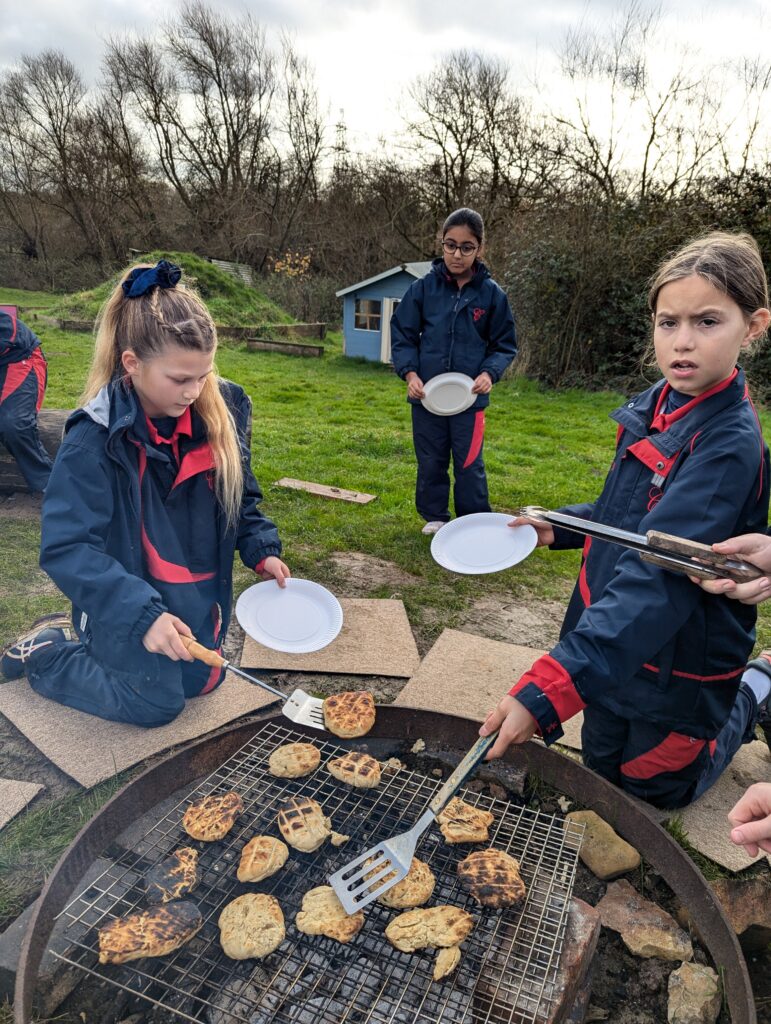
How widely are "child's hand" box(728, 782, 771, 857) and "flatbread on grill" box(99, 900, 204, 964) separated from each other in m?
1.25

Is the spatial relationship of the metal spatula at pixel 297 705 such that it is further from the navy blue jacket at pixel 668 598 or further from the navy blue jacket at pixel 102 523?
the navy blue jacket at pixel 668 598

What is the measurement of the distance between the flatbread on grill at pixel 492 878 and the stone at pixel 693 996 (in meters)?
0.40

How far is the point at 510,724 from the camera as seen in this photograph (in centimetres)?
151

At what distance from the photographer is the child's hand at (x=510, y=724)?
1512 millimetres

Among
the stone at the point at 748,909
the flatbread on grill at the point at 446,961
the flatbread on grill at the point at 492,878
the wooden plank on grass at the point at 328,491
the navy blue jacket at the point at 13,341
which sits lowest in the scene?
the stone at the point at 748,909

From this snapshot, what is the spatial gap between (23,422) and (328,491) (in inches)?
94.0

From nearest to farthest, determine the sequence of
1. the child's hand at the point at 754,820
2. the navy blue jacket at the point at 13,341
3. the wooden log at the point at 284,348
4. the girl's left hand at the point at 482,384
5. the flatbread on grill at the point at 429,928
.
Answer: the child's hand at the point at 754,820 → the flatbread on grill at the point at 429,928 → the girl's left hand at the point at 482,384 → the navy blue jacket at the point at 13,341 → the wooden log at the point at 284,348

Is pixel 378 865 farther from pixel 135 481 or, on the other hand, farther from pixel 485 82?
pixel 485 82

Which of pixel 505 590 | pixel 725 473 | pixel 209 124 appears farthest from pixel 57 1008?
pixel 209 124

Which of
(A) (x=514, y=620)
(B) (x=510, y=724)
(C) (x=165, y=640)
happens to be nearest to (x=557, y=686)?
(B) (x=510, y=724)

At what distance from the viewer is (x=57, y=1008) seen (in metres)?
1.45

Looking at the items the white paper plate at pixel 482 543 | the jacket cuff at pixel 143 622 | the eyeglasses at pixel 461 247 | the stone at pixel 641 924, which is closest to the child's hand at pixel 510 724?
the stone at pixel 641 924

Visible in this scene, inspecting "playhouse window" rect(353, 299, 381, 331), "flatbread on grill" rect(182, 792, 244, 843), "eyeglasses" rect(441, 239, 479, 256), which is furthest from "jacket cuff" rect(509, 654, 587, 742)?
"playhouse window" rect(353, 299, 381, 331)

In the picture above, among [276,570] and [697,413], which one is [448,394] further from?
[697,413]
